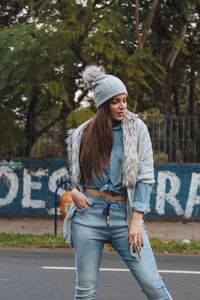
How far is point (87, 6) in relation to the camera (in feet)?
29.6

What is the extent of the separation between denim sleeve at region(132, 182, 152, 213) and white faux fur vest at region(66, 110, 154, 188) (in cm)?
3

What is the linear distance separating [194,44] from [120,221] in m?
14.1

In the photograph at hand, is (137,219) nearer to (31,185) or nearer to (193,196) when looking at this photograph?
(193,196)

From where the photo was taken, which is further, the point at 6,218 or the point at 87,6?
the point at 6,218

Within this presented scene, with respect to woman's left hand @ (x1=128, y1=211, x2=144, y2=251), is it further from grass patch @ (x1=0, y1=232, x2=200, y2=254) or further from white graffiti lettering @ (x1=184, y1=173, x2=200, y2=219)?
white graffiti lettering @ (x1=184, y1=173, x2=200, y2=219)

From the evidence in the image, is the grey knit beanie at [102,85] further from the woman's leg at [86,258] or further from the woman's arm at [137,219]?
the woman's leg at [86,258]

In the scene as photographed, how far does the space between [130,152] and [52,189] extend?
912cm

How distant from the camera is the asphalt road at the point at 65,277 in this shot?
216 inches

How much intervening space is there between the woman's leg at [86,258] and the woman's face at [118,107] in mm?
648

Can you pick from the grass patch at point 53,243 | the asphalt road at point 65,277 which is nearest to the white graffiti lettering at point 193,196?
the grass patch at point 53,243

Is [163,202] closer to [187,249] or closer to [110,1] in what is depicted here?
[187,249]

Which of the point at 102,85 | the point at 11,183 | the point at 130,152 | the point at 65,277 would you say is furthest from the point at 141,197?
the point at 11,183

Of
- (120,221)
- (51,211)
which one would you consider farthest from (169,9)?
(120,221)

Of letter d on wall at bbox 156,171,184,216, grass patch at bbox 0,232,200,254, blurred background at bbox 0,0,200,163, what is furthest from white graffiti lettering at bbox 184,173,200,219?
grass patch at bbox 0,232,200,254
